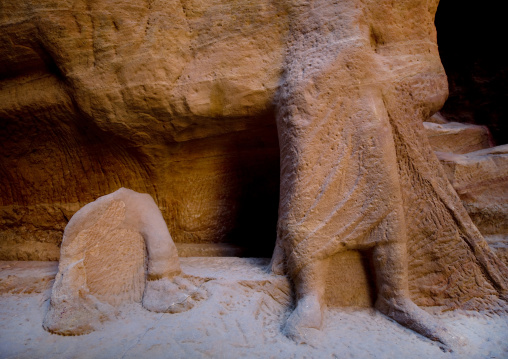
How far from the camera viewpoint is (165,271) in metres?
2.18

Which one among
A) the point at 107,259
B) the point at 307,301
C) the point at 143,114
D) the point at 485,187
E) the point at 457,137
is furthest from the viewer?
the point at 457,137

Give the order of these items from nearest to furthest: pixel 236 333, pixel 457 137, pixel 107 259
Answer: pixel 236 333 → pixel 107 259 → pixel 457 137

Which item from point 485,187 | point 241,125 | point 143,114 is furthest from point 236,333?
point 485,187

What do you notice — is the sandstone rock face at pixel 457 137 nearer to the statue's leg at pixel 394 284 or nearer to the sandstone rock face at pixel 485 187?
the sandstone rock face at pixel 485 187

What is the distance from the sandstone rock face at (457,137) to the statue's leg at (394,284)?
6.70 feet

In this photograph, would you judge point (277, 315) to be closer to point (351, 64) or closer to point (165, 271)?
point (165, 271)

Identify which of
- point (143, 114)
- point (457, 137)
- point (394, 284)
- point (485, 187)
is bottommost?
point (394, 284)

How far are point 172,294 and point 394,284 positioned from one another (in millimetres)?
1270

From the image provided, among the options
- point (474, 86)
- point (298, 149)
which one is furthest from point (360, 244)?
point (474, 86)

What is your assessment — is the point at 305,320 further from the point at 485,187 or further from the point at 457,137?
the point at 457,137

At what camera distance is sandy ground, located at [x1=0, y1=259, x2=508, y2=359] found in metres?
1.70

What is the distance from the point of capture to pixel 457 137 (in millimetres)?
3936

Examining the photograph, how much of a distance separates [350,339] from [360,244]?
53cm

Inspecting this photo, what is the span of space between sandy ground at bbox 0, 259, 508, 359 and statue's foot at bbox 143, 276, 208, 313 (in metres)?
0.04
